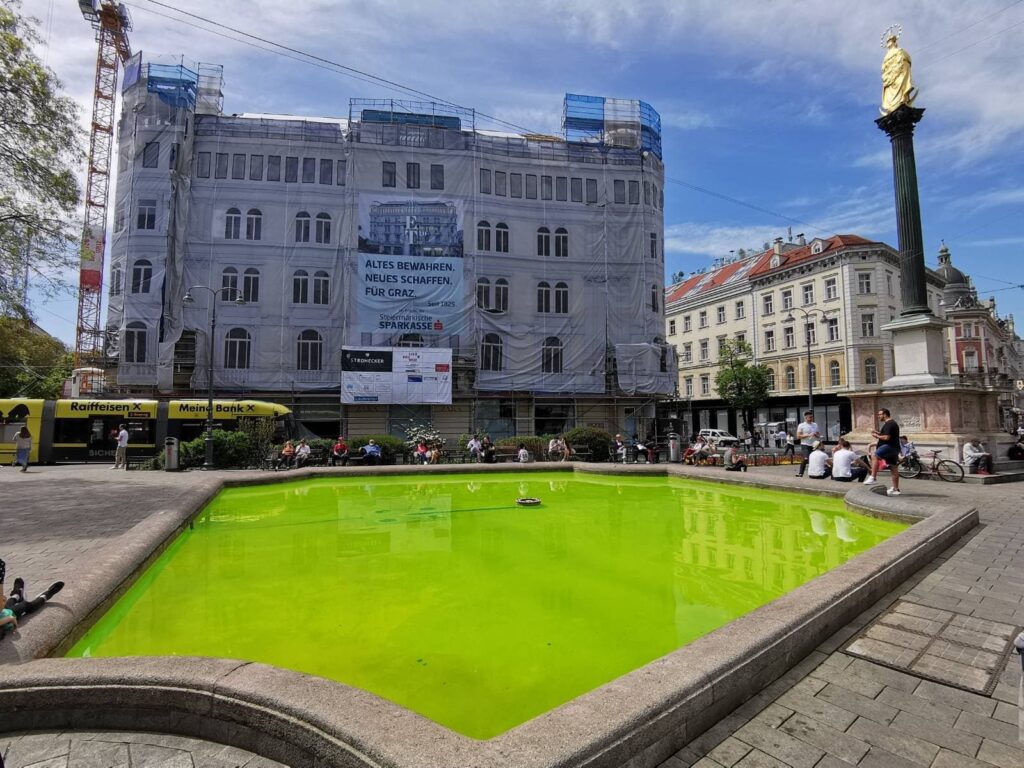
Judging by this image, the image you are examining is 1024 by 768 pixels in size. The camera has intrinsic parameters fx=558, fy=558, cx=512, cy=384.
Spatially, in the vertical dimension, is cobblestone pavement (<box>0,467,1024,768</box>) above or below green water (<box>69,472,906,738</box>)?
above

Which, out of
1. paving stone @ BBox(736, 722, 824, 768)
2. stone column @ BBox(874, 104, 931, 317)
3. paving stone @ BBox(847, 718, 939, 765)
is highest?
stone column @ BBox(874, 104, 931, 317)

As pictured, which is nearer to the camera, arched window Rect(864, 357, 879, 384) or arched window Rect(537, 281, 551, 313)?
arched window Rect(537, 281, 551, 313)

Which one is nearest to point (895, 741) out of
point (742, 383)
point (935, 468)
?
point (935, 468)

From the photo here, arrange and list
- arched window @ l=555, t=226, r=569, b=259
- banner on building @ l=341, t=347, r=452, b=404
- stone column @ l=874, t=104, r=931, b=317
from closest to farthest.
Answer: stone column @ l=874, t=104, r=931, b=317 → banner on building @ l=341, t=347, r=452, b=404 → arched window @ l=555, t=226, r=569, b=259

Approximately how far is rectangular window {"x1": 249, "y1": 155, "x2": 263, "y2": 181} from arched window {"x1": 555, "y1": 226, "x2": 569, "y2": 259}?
15856 mm

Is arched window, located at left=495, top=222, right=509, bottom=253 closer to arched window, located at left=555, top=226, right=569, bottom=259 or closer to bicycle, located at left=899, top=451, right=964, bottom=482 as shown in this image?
arched window, located at left=555, top=226, right=569, bottom=259

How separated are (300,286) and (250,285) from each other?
2391 mm

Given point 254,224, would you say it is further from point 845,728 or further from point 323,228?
point 845,728

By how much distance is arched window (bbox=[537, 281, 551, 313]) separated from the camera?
3061cm

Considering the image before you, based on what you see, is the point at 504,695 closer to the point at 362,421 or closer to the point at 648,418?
the point at 362,421

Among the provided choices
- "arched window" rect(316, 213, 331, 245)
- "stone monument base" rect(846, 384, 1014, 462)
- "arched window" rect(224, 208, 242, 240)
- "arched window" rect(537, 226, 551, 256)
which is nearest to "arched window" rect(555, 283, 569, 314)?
"arched window" rect(537, 226, 551, 256)

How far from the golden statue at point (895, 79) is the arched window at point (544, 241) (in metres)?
17.4

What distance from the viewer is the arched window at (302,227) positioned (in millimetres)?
28844

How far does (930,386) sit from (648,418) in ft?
59.3
